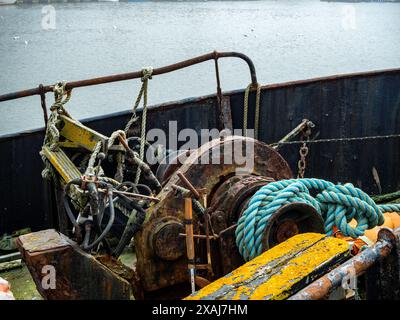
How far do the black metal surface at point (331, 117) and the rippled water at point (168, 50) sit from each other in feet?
35.4

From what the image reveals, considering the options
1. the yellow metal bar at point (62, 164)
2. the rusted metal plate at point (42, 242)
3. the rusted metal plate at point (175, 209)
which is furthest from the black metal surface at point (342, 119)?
the rusted metal plate at point (42, 242)

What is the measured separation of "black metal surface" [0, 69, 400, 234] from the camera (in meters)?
5.84

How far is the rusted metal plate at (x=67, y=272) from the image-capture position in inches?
120

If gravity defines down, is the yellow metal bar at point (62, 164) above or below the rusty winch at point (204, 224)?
above

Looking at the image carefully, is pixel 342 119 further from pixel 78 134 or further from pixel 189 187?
pixel 189 187

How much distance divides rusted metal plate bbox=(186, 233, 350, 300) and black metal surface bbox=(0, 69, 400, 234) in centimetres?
334

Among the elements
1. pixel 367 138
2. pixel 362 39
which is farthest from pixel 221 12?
pixel 367 138

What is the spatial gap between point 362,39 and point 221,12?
83.8ft

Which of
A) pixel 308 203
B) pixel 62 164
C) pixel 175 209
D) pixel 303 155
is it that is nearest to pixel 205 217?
pixel 175 209

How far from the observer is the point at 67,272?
3115 millimetres

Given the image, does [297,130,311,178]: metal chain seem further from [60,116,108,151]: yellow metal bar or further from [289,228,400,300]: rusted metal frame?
[289,228,400,300]: rusted metal frame

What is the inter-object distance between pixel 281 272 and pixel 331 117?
13.6 ft

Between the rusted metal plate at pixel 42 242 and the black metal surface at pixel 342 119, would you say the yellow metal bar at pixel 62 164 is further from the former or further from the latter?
the black metal surface at pixel 342 119

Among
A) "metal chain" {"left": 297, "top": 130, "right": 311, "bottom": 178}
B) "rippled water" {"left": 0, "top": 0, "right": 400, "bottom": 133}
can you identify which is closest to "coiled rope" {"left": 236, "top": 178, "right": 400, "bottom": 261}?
"metal chain" {"left": 297, "top": 130, "right": 311, "bottom": 178}
